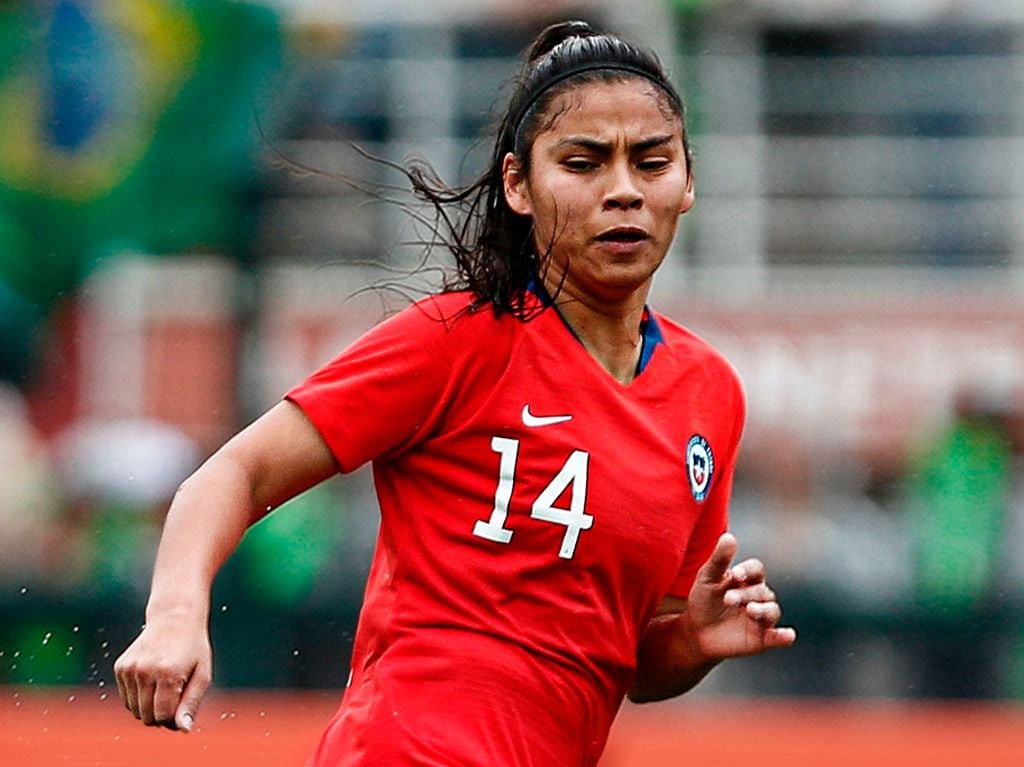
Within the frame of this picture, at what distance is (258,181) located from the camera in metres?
14.4

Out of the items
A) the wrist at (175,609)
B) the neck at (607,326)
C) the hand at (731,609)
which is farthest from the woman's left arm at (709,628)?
the wrist at (175,609)

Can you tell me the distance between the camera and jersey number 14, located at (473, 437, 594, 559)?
11.4 feet

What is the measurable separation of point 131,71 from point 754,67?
436 centimetres

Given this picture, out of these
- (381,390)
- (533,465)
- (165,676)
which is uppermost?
(381,390)

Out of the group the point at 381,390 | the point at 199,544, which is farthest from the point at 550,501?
the point at 199,544

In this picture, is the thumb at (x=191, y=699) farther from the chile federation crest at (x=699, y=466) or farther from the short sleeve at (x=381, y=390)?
the chile federation crest at (x=699, y=466)

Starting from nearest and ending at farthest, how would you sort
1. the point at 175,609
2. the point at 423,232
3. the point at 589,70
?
1. the point at 175,609
2. the point at 589,70
3. the point at 423,232

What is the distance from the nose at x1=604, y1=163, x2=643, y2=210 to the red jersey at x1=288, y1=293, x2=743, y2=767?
237 millimetres

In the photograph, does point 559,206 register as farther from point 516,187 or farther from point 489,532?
point 489,532

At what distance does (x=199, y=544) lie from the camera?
3219 mm

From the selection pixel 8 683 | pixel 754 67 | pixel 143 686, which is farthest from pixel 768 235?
pixel 143 686

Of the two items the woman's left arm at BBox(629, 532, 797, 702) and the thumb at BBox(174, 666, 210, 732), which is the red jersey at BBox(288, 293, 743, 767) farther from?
the thumb at BBox(174, 666, 210, 732)

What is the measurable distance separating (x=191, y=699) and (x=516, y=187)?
121cm

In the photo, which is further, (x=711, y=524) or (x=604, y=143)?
(x=711, y=524)
